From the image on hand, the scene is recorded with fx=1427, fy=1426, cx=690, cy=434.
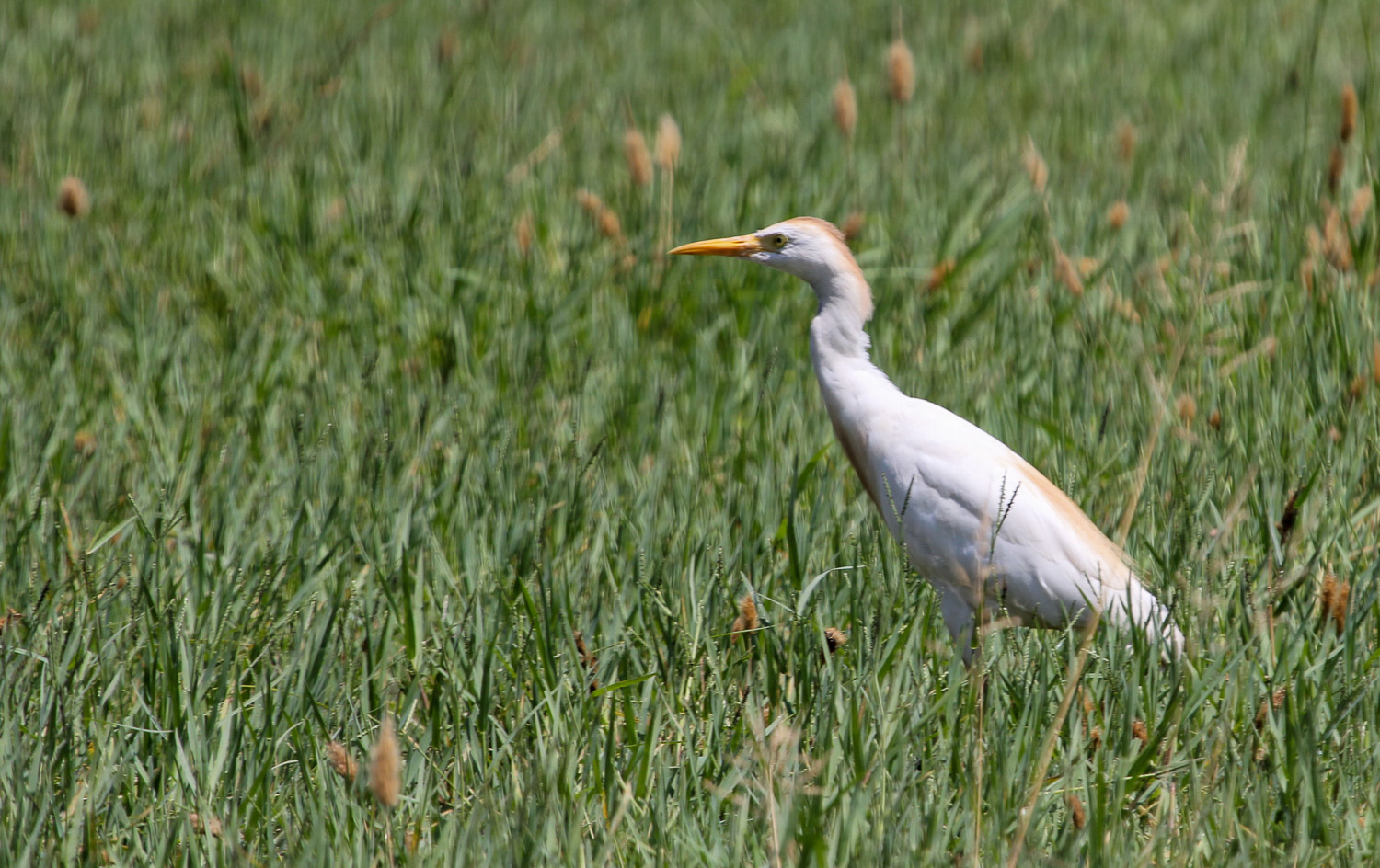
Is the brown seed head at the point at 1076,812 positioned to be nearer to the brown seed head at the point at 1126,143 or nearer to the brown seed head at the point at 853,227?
the brown seed head at the point at 853,227

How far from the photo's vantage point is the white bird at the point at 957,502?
2.91 meters

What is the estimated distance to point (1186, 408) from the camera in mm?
3492

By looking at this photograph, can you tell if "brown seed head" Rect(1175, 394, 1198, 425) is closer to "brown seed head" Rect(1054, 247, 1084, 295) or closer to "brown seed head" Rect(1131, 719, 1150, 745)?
"brown seed head" Rect(1054, 247, 1084, 295)

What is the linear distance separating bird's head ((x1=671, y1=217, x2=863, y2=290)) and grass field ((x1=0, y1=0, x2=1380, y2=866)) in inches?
15.6

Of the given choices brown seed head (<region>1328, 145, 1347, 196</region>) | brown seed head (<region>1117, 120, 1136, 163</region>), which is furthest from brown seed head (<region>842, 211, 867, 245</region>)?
brown seed head (<region>1328, 145, 1347, 196</region>)

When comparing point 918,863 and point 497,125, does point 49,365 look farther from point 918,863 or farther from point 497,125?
point 918,863

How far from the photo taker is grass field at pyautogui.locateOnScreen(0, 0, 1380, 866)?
220 centimetres

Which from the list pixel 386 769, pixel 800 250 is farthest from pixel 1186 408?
pixel 386 769

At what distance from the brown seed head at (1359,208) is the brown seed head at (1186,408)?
3.36 feet

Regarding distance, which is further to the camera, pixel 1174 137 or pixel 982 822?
pixel 1174 137

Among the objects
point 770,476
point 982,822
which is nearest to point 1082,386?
point 770,476

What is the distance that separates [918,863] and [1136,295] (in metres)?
2.79

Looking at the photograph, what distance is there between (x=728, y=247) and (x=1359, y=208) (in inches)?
79.8

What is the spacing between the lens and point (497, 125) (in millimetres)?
5789
